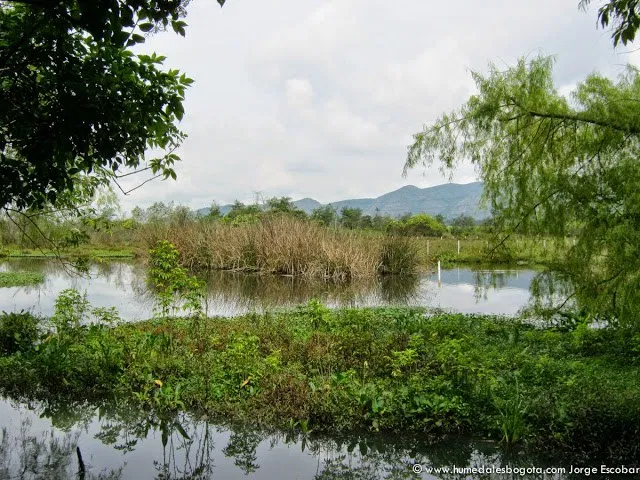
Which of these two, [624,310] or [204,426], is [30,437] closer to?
[204,426]

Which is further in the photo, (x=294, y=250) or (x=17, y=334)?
(x=294, y=250)

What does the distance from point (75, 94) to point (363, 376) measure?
3719 mm

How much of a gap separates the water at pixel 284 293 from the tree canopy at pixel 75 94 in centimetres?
616

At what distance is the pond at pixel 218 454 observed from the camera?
3.98 meters

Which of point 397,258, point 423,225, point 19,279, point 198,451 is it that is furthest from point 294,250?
point 423,225

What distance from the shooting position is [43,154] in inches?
117

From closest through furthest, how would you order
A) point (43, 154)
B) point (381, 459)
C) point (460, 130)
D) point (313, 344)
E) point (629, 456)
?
1. point (43, 154)
2. point (629, 456)
3. point (381, 459)
4. point (313, 344)
5. point (460, 130)

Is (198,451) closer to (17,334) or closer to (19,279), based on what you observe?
(17,334)

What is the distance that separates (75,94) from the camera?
340 cm

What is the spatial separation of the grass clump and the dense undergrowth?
33.4 feet

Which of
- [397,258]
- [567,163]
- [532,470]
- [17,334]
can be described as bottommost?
[532,470]

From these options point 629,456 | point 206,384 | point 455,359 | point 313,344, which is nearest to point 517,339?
point 455,359

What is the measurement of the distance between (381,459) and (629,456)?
72.1 inches

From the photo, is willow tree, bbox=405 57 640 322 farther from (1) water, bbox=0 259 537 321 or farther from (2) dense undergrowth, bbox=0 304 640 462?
(1) water, bbox=0 259 537 321
